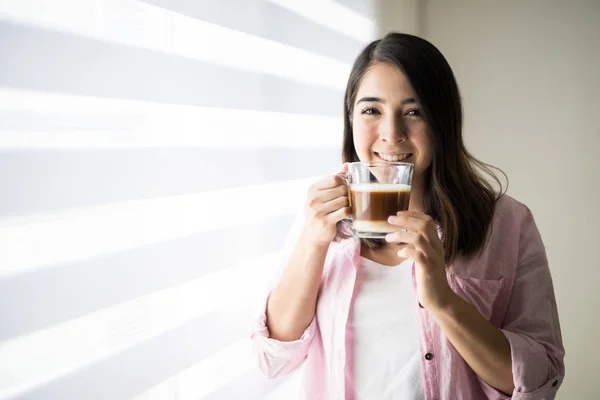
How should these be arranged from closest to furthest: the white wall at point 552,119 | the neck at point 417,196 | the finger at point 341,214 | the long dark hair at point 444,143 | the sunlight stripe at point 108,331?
the sunlight stripe at point 108,331
the finger at point 341,214
the long dark hair at point 444,143
the neck at point 417,196
the white wall at point 552,119

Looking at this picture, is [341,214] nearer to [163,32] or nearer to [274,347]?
[274,347]

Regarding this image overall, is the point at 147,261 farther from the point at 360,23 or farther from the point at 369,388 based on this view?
the point at 360,23

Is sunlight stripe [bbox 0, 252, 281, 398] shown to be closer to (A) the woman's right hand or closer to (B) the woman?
(B) the woman

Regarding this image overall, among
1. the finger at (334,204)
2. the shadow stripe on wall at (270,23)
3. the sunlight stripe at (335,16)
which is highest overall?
the sunlight stripe at (335,16)

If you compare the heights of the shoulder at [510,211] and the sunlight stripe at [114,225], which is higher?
the sunlight stripe at [114,225]

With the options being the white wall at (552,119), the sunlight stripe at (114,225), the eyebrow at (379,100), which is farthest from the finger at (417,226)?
the white wall at (552,119)

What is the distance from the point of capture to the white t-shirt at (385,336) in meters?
1.27

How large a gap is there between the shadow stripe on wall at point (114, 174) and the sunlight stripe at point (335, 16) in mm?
553

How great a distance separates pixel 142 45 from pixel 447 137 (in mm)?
785

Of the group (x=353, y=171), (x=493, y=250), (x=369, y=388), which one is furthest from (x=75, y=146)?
(x=493, y=250)

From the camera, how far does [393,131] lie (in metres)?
1.28

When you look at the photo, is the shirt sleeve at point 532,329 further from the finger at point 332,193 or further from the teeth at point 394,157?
the finger at point 332,193

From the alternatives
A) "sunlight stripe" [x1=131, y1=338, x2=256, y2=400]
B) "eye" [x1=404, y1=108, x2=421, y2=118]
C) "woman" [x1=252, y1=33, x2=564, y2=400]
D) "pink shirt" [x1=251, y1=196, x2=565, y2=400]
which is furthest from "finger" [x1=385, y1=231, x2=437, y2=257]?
"sunlight stripe" [x1=131, y1=338, x2=256, y2=400]

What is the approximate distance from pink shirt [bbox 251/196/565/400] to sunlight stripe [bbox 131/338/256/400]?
0.14 metres
